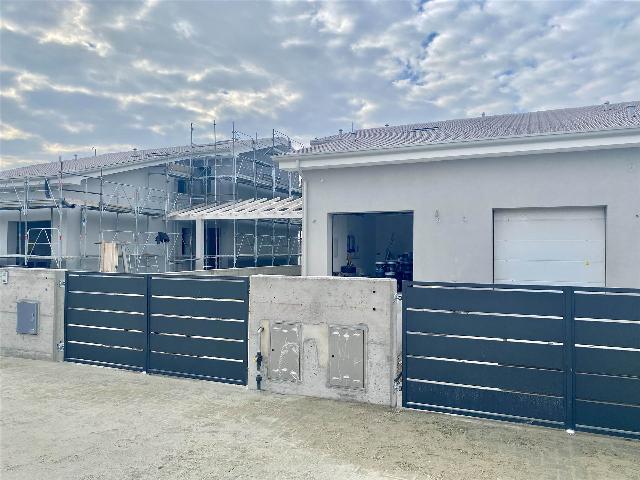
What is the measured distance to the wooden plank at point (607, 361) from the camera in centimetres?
646

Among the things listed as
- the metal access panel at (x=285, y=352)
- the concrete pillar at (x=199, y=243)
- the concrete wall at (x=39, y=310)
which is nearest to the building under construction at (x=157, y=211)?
the concrete pillar at (x=199, y=243)

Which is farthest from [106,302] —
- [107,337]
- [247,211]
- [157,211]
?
[157,211]

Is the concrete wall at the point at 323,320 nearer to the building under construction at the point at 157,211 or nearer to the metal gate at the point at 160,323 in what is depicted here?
the metal gate at the point at 160,323

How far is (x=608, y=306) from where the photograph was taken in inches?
259

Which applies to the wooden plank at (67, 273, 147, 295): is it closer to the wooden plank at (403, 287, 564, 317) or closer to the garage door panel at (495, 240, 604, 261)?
the wooden plank at (403, 287, 564, 317)

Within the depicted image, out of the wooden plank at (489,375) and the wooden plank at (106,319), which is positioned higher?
the wooden plank at (106,319)

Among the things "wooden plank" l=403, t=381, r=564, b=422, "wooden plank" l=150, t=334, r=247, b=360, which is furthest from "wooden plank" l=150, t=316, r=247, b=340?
"wooden plank" l=403, t=381, r=564, b=422

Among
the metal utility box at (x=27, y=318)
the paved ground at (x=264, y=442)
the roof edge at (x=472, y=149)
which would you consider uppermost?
the roof edge at (x=472, y=149)

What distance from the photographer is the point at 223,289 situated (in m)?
8.91

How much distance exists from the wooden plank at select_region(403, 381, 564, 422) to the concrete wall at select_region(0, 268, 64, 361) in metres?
8.30

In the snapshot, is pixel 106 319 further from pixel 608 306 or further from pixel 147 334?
pixel 608 306

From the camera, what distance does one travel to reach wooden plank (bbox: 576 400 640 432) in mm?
6422

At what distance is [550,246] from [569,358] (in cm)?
600

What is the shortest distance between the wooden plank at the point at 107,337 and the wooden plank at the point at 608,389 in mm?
8288
